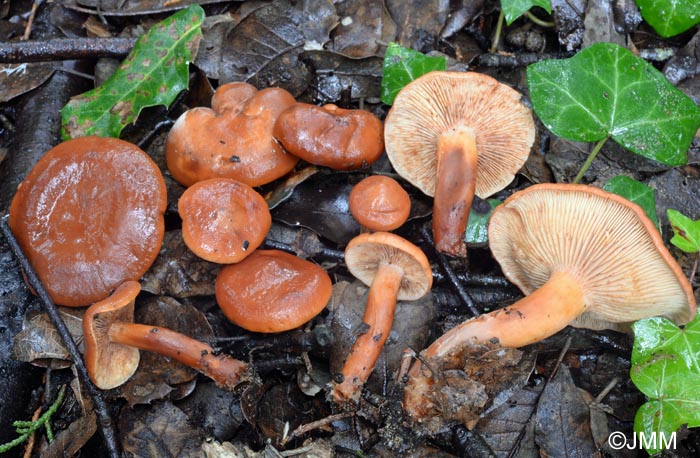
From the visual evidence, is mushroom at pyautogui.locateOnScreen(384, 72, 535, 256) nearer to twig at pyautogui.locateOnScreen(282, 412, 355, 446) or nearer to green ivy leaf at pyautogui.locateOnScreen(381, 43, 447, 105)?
green ivy leaf at pyautogui.locateOnScreen(381, 43, 447, 105)

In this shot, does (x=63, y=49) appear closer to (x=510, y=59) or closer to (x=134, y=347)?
(x=134, y=347)

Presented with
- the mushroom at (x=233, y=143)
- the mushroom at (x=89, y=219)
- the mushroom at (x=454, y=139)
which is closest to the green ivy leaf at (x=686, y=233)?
the mushroom at (x=454, y=139)

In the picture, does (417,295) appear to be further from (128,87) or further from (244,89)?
(128,87)

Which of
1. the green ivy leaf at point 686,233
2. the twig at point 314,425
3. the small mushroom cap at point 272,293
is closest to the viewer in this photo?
the twig at point 314,425

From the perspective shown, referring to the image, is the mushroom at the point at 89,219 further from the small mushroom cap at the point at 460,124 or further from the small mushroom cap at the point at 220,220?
the small mushroom cap at the point at 460,124

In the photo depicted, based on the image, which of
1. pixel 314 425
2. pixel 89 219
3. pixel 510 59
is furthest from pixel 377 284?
pixel 510 59

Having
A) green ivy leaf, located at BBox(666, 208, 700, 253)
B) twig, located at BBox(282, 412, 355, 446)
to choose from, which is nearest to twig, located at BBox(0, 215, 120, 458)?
twig, located at BBox(282, 412, 355, 446)
